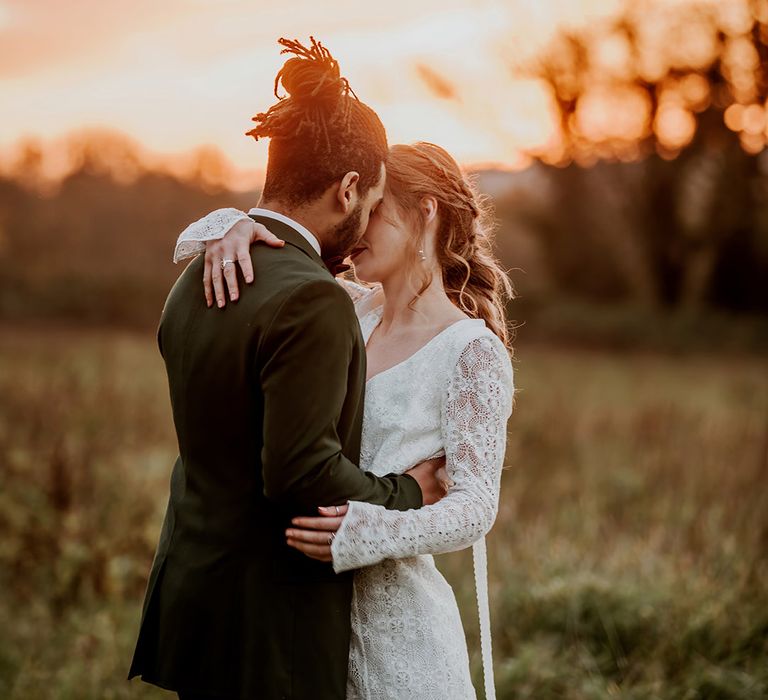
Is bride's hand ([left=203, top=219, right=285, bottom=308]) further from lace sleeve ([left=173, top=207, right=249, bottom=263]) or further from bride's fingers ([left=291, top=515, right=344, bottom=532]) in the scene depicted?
bride's fingers ([left=291, top=515, right=344, bottom=532])

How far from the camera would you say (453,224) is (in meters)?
2.88

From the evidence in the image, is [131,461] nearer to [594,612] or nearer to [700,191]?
[594,612]

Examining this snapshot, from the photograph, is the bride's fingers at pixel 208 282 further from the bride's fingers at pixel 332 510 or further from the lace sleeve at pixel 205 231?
the bride's fingers at pixel 332 510

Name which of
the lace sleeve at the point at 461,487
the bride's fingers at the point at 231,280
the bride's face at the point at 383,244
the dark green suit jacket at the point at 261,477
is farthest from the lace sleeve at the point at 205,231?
the lace sleeve at the point at 461,487

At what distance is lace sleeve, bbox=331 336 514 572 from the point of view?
2.18 meters

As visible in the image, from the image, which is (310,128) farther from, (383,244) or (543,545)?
(543,545)

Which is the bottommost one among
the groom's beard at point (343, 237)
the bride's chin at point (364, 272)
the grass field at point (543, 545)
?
the grass field at point (543, 545)

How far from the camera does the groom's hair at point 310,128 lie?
2.27m

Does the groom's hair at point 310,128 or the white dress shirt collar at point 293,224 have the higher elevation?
the groom's hair at point 310,128

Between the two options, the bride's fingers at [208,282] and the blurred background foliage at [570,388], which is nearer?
the bride's fingers at [208,282]

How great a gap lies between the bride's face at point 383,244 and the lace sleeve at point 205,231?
0.45 metres

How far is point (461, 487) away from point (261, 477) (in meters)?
0.57

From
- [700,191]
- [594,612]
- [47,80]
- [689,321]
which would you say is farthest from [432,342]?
[700,191]

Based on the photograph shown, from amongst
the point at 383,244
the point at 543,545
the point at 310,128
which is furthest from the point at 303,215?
the point at 543,545
